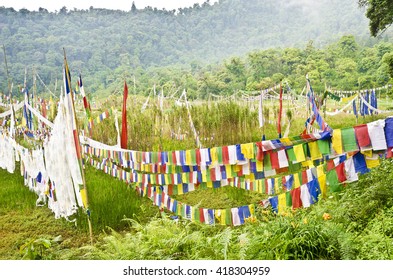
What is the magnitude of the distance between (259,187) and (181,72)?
124 centimetres

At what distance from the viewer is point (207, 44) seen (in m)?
3.44

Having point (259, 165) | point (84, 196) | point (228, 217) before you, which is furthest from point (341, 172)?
point (84, 196)

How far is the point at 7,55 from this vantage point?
10.2 feet

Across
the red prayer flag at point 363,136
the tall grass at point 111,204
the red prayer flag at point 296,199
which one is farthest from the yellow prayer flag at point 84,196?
the red prayer flag at point 363,136

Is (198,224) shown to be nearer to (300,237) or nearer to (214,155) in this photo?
(214,155)

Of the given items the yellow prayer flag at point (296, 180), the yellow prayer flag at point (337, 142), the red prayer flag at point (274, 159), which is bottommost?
the yellow prayer flag at point (296, 180)

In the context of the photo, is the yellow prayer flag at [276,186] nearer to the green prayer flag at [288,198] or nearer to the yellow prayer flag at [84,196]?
the green prayer flag at [288,198]

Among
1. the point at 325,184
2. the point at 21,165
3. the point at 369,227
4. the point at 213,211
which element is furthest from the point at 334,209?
the point at 21,165

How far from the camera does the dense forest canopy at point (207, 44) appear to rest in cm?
308

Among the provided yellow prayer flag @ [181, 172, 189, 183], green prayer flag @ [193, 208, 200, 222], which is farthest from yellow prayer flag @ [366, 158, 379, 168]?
yellow prayer flag @ [181, 172, 189, 183]

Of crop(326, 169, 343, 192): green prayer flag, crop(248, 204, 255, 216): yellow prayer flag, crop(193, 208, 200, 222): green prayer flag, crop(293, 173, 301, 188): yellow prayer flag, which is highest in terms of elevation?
crop(326, 169, 343, 192): green prayer flag

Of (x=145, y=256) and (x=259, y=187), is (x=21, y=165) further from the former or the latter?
(x=259, y=187)

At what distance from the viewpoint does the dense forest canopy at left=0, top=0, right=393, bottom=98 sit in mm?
3076

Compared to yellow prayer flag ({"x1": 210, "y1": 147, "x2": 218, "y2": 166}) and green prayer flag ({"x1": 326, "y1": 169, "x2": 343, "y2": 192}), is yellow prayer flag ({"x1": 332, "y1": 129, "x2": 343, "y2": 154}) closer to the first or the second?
green prayer flag ({"x1": 326, "y1": 169, "x2": 343, "y2": 192})
